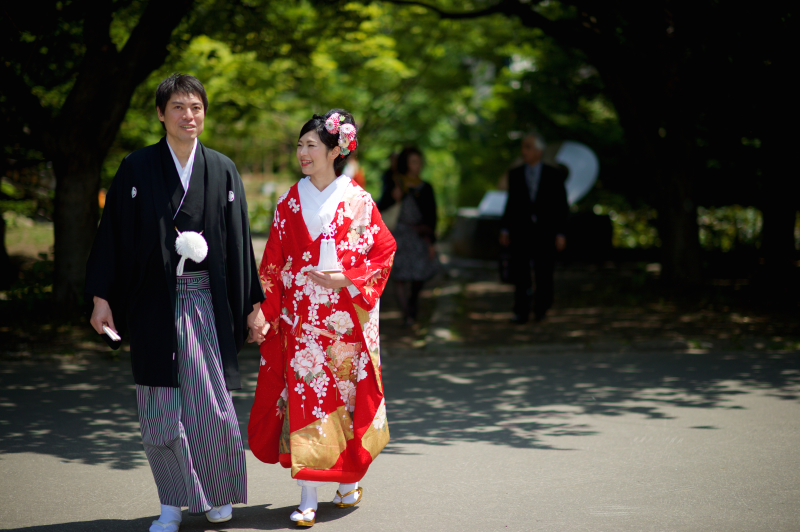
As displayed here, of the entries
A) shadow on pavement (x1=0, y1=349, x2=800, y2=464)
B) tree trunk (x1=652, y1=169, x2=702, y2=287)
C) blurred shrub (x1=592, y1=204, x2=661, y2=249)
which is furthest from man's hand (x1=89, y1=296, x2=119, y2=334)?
blurred shrub (x1=592, y1=204, x2=661, y2=249)

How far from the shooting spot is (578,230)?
48.3 feet

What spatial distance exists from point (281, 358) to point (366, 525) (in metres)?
0.88

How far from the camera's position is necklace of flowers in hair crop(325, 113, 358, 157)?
3830mm

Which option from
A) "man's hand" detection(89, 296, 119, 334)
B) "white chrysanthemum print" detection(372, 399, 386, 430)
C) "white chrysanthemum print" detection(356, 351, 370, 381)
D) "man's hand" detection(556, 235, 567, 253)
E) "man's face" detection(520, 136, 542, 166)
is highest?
"man's face" detection(520, 136, 542, 166)

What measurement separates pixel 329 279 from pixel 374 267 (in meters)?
0.26

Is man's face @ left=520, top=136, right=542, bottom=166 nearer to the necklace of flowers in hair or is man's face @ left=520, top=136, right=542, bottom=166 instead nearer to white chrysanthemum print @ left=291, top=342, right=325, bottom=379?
the necklace of flowers in hair

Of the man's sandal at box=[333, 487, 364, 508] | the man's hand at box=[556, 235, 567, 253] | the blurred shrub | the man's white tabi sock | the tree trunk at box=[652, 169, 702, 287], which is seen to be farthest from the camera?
the blurred shrub

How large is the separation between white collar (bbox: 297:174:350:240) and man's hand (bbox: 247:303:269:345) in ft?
1.44

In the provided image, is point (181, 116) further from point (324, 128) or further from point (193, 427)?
point (193, 427)

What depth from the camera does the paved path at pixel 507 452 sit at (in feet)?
12.4

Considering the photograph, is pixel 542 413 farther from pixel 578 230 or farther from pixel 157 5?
pixel 578 230

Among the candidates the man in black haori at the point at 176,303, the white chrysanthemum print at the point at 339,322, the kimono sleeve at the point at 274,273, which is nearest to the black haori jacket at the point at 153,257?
the man in black haori at the point at 176,303

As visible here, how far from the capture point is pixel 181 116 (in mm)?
3545

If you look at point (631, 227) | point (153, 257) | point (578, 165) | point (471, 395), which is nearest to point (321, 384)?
point (153, 257)
